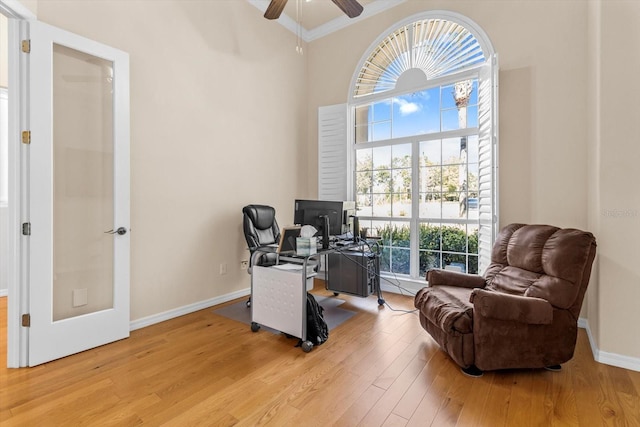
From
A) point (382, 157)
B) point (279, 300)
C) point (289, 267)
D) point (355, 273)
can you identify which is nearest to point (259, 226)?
point (289, 267)

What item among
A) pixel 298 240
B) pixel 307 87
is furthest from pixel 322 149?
pixel 298 240

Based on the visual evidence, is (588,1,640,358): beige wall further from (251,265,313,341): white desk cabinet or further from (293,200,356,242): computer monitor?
(251,265,313,341): white desk cabinet

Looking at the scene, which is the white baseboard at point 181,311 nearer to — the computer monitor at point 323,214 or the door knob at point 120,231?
the door knob at point 120,231

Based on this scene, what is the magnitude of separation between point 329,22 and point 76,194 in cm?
394

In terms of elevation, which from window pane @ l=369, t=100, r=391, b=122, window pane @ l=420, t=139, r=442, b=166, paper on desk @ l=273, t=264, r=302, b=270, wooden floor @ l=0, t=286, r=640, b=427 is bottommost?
wooden floor @ l=0, t=286, r=640, b=427

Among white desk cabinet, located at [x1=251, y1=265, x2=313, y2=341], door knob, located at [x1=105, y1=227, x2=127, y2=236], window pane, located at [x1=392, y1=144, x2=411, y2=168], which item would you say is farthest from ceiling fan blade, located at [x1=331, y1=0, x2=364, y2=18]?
door knob, located at [x1=105, y1=227, x2=127, y2=236]

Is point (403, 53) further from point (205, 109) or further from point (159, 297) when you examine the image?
point (159, 297)

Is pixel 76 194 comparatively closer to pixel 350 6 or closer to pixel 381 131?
pixel 350 6

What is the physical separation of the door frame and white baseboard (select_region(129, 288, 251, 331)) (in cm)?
77

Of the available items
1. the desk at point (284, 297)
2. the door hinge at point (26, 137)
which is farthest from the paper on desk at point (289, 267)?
the door hinge at point (26, 137)

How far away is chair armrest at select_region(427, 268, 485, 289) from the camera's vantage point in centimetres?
270

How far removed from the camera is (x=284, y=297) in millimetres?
2621

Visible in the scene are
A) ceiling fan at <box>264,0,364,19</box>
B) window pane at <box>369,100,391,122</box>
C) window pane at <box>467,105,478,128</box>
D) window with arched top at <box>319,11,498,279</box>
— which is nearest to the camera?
ceiling fan at <box>264,0,364,19</box>

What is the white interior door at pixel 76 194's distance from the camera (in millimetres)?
2219
